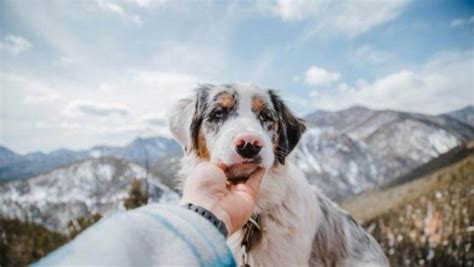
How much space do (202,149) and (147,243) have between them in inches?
133

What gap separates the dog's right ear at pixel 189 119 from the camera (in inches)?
175

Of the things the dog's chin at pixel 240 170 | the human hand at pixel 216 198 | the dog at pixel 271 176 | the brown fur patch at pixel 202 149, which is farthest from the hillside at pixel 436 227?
the human hand at pixel 216 198

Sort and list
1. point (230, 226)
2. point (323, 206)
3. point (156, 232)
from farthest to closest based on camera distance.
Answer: point (323, 206) → point (230, 226) → point (156, 232)

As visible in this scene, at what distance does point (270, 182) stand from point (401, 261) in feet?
147

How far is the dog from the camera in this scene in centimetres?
362

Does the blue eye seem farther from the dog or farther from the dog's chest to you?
the dog's chest

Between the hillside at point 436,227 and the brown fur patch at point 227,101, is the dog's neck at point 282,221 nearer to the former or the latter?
the brown fur patch at point 227,101

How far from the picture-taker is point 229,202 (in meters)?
1.85

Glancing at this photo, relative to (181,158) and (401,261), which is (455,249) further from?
(181,158)

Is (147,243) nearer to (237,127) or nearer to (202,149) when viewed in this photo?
(237,127)

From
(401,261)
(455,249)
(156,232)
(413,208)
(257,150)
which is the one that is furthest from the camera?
(413,208)

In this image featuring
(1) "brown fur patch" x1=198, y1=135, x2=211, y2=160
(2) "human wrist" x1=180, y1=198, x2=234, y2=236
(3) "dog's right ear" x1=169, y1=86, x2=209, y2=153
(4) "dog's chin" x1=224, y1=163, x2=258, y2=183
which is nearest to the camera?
(2) "human wrist" x1=180, y1=198, x2=234, y2=236

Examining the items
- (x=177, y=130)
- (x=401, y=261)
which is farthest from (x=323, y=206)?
(x=401, y=261)

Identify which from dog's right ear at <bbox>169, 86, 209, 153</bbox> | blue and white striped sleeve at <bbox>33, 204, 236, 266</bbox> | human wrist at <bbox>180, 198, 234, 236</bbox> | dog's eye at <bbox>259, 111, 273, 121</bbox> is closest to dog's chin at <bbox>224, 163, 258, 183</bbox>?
dog's eye at <bbox>259, 111, 273, 121</bbox>
